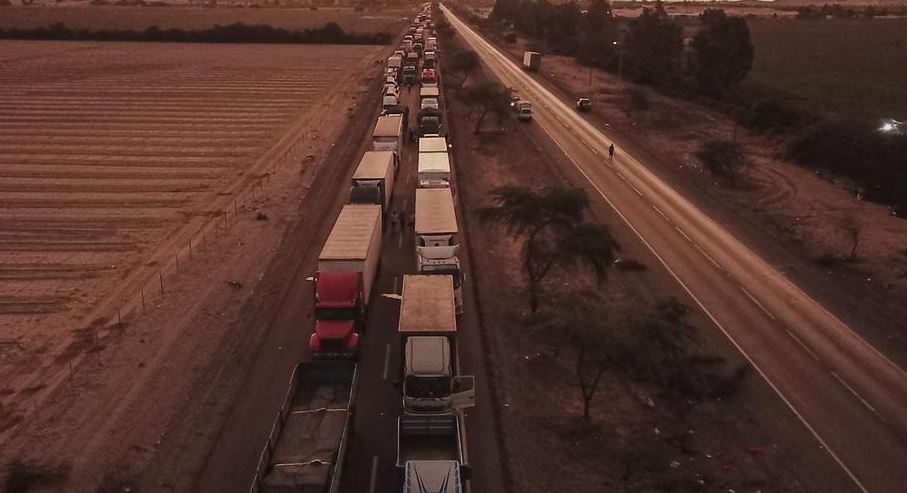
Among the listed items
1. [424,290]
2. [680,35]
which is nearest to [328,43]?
[680,35]

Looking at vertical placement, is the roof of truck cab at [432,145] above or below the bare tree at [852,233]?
above

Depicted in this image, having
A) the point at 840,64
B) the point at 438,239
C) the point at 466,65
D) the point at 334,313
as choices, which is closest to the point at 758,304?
the point at 438,239

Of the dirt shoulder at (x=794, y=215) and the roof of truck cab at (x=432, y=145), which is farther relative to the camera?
the roof of truck cab at (x=432, y=145)

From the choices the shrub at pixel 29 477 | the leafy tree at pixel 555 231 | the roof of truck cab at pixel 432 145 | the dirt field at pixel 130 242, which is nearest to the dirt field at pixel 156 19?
the dirt field at pixel 130 242

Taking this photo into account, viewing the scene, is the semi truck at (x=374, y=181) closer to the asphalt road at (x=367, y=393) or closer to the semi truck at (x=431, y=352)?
the asphalt road at (x=367, y=393)

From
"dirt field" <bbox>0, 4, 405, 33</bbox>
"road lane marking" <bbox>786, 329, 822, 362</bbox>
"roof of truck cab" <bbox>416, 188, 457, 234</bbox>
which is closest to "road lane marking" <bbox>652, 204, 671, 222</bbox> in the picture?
"roof of truck cab" <bbox>416, 188, 457, 234</bbox>
